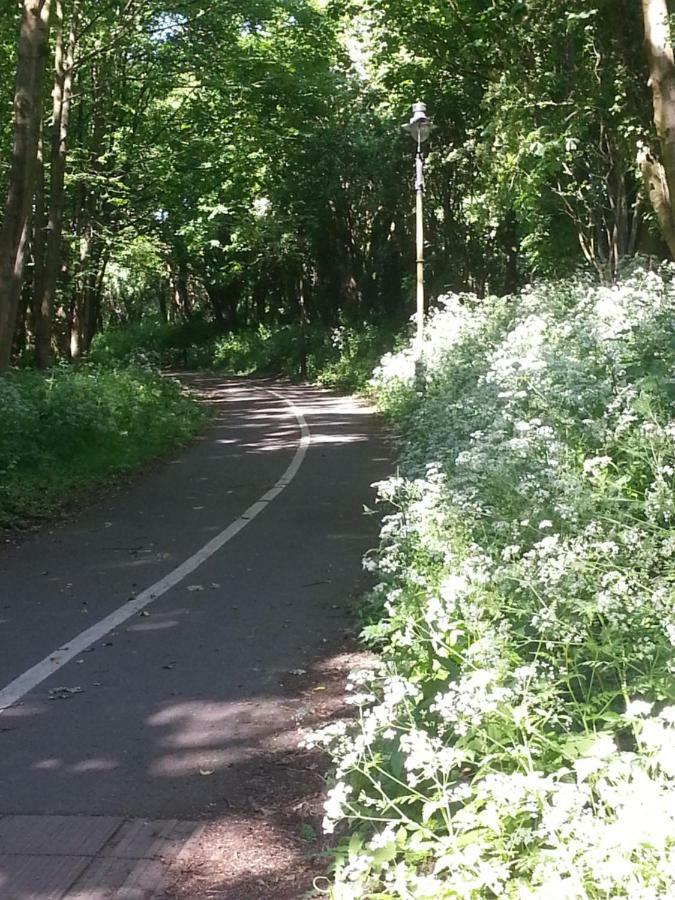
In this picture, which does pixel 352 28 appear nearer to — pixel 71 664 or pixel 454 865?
pixel 71 664

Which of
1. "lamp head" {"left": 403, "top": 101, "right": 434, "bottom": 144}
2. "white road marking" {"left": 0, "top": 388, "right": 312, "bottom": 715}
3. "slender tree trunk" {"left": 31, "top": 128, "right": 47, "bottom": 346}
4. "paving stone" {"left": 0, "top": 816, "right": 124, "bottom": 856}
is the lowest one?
"paving stone" {"left": 0, "top": 816, "right": 124, "bottom": 856}

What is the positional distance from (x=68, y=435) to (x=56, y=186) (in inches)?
324

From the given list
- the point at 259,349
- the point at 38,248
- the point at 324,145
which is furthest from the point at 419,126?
the point at 259,349

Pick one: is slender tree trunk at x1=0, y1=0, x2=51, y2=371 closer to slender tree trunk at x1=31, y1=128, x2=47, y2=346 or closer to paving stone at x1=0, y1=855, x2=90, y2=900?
slender tree trunk at x1=31, y1=128, x2=47, y2=346

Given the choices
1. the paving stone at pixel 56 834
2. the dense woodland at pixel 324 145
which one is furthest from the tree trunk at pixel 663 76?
the paving stone at pixel 56 834

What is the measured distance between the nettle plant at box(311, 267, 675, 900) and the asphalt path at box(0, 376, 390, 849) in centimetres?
73

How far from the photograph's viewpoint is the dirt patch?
3879mm

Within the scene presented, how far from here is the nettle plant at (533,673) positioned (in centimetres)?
285

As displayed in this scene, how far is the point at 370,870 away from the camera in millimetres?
3572

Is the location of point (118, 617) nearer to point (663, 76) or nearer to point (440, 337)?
point (663, 76)

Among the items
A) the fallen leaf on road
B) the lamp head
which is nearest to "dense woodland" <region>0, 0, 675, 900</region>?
the lamp head

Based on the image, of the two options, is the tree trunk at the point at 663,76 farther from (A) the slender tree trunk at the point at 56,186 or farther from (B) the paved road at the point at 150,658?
(A) the slender tree trunk at the point at 56,186

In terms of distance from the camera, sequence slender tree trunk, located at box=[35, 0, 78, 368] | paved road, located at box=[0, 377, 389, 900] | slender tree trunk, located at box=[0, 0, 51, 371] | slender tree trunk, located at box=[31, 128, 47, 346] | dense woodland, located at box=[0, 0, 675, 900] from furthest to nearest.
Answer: slender tree trunk, located at box=[31, 128, 47, 346] < slender tree trunk, located at box=[35, 0, 78, 368] < slender tree trunk, located at box=[0, 0, 51, 371] < paved road, located at box=[0, 377, 389, 900] < dense woodland, located at box=[0, 0, 675, 900]

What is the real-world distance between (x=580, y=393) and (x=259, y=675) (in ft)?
11.0
